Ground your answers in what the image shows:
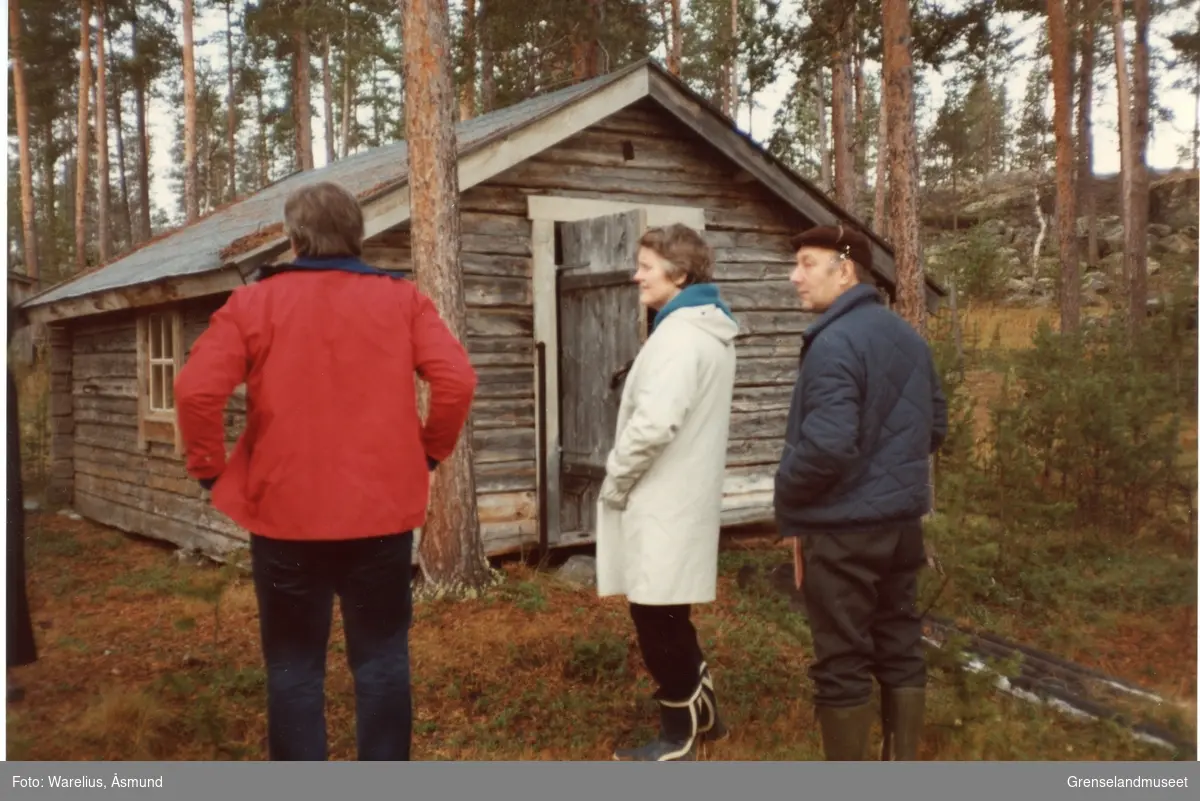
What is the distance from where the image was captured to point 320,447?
281cm

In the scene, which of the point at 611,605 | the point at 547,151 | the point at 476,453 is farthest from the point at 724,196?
the point at 611,605

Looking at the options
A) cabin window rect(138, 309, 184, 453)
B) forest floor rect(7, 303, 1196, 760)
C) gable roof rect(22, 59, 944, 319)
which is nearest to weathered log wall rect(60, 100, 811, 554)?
cabin window rect(138, 309, 184, 453)

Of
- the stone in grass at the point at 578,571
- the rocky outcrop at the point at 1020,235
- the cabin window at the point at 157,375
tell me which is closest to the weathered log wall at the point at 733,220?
the stone in grass at the point at 578,571

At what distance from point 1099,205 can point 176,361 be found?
24338 millimetres

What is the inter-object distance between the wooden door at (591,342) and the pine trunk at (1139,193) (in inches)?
140

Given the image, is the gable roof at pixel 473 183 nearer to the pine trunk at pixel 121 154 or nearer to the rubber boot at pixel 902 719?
the pine trunk at pixel 121 154

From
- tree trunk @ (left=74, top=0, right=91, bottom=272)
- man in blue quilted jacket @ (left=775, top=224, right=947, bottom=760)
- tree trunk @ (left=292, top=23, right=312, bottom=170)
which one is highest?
tree trunk @ (left=292, top=23, right=312, bottom=170)

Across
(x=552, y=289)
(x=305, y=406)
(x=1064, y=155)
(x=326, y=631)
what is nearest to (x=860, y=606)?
(x=326, y=631)

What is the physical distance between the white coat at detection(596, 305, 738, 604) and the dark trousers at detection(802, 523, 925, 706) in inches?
15.9

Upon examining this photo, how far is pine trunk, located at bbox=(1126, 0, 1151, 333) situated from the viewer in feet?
26.2

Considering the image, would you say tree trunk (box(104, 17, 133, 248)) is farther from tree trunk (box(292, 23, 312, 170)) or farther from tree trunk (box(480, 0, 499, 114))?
tree trunk (box(480, 0, 499, 114))

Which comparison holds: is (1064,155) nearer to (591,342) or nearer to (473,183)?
(591,342)

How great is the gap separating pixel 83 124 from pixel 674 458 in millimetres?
9520

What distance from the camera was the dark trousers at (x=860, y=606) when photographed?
3037 millimetres
